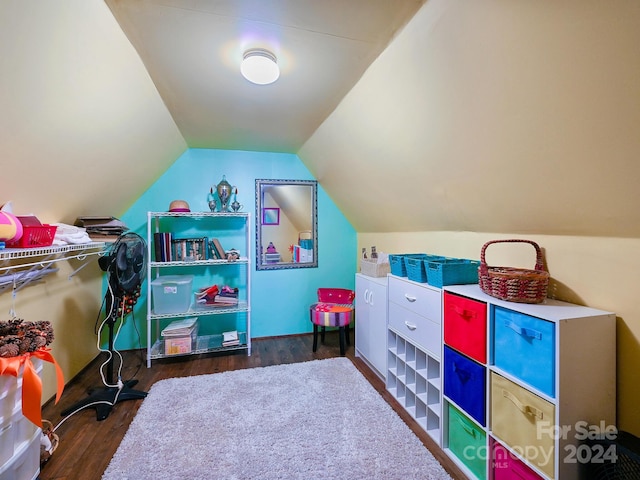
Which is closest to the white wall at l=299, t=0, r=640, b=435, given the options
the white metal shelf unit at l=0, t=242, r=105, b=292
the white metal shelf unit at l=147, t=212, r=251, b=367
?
the white metal shelf unit at l=147, t=212, r=251, b=367

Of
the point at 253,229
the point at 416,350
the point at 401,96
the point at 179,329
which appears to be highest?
the point at 401,96

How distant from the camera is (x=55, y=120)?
4.45 feet

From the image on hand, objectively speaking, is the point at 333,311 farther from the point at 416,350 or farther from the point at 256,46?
the point at 256,46

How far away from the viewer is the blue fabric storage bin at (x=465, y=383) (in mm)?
1430

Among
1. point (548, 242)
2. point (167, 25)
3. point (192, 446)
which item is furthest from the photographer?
point (192, 446)

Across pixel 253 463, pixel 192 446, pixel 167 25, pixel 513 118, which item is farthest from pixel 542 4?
pixel 192 446

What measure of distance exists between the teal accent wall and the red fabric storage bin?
2093 mm

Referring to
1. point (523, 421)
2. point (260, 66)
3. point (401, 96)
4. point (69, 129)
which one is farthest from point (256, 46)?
point (523, 421)

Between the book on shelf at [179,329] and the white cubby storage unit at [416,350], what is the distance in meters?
1.97

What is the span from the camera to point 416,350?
202cm

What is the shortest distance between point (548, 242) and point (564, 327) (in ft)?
1.93

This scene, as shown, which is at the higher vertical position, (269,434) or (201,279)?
(201,279)

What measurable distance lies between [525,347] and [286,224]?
270 centimetres

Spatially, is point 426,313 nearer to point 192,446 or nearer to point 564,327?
point 564,327
